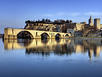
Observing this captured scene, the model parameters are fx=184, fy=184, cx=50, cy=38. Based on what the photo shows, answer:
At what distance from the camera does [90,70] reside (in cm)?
1303

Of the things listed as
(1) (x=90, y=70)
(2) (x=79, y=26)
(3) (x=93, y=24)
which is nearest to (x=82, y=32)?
(2) (x=79, y=26)

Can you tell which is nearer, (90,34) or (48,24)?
(90,34)

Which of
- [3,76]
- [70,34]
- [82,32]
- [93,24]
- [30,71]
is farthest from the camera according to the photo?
[93,24]

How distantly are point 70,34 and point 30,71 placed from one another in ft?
318

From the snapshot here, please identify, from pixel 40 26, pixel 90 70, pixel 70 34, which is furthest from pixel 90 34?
pixel 90 70

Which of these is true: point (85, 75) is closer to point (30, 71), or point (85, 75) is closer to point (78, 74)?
point (78, 74)

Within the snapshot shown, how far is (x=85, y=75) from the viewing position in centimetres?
1167

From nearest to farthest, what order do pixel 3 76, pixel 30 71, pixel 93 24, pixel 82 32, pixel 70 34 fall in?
pixel 3 76, pixel 30 71, pixel 70 34, pixel 82 32, pixel 93 24

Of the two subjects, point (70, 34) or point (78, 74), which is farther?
point (70, 34)

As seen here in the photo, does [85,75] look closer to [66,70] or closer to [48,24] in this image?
[66,70]

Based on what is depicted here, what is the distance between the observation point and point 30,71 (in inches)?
504

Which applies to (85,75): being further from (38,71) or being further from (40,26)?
(40,26)

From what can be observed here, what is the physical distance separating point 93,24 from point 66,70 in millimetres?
126277

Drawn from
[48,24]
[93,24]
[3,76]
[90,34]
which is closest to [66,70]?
[3,76]
